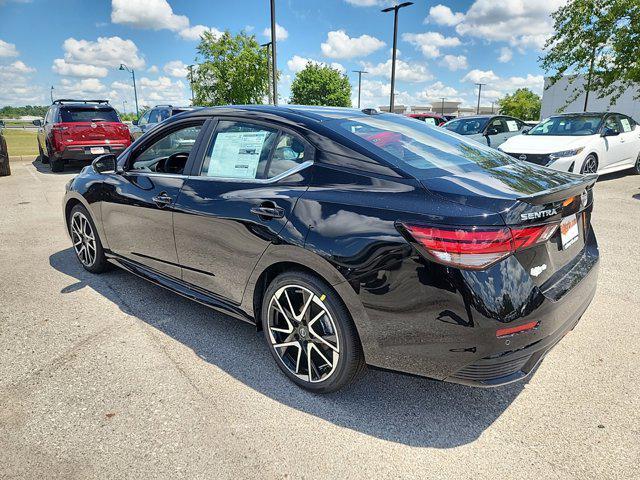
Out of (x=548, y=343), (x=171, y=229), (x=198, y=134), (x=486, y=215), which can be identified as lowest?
(x=548, y=343)

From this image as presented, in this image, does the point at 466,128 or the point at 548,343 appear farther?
the point at 466,128

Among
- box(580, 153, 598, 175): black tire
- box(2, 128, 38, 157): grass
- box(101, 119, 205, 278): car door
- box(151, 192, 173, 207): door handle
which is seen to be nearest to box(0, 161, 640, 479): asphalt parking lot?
box(101, 119, 205, 278): car door

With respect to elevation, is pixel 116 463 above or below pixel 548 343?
below

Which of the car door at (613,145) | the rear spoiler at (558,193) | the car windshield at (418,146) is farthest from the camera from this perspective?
the car door at (613,145)

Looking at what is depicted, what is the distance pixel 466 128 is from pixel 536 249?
12068mm

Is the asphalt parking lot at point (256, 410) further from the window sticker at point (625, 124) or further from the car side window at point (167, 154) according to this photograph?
the window sticker at point (625, 124)

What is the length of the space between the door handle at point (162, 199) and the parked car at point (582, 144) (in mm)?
7496

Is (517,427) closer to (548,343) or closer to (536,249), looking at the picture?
(548,343)

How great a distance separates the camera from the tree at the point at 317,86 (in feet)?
220

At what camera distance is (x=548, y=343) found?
85.6 inches

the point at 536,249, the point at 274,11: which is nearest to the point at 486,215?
the point at 536,249

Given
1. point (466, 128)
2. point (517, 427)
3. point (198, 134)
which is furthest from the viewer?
point (466, 128)

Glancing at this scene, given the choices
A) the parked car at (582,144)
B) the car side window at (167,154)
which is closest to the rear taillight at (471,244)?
the car side window at (167,154)

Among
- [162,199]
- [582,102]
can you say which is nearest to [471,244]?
[162,199]
